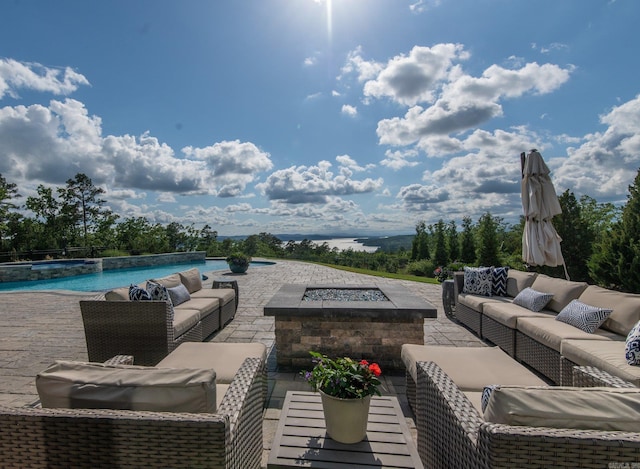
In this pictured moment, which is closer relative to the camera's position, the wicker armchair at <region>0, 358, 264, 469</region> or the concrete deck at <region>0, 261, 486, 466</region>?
the wicker armchair at <region>0, 358, 264, 469</region>

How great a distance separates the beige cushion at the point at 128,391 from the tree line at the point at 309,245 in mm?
7230

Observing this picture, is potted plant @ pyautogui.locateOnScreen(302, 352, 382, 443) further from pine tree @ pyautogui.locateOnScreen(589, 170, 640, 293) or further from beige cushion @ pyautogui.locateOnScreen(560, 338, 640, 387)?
pine tree @ pyautogui.locateOnScreen(589, 170, 640, 293)

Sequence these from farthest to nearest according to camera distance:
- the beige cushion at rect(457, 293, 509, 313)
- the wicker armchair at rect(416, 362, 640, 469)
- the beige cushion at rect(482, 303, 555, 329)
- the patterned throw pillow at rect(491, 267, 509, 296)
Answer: the patterned throw pillow at rect(491, 267, 509, 296)
the beige cushion at rect(457, 293, 509, 313)
the beige cushion at rect(482, 303, 555, 329)
the wicker armchair at rect(416, 362, 640, 469)

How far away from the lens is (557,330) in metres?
3.17

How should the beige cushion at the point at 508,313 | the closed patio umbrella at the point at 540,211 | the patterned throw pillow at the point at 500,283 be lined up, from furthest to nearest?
the patterned throw pillow at the point at 500,283
the closed patio umbrella at the point at 540,211
the beige cushion at the point at 508,313

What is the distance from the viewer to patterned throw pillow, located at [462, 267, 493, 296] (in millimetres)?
5051

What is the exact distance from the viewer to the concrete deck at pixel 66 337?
116 inches

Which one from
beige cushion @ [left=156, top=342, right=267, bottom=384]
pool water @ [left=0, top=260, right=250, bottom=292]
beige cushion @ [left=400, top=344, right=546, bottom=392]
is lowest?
pool water @ [left=0, top=260, right=250, bottom=292]

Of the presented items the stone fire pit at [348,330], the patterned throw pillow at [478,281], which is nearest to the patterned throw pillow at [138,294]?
the stone fire pit at [348,330]

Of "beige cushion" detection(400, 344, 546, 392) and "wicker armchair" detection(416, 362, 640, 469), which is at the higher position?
"wicker armchair" detection(416, 362, 640, 469)

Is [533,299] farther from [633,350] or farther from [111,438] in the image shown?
[111,438]

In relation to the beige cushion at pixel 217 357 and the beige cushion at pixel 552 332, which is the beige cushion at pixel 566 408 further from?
the beige cushion at pixel 552 332

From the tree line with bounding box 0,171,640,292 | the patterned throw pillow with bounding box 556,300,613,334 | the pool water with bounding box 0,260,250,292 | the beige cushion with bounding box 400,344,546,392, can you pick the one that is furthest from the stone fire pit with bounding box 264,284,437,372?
the pool water with bounding box 0,260,250,292

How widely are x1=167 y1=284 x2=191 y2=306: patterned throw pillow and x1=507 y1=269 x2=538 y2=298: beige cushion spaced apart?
4808 mm
